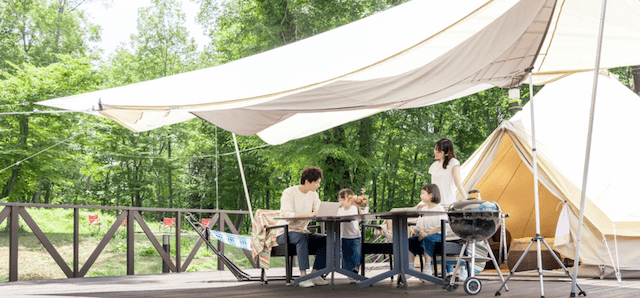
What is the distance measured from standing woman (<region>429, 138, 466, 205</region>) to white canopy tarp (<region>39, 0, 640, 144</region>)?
439mm

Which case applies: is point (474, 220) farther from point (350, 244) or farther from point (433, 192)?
point (350, 244)

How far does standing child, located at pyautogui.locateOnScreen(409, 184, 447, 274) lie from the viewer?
4566mm

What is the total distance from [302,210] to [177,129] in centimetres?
1421

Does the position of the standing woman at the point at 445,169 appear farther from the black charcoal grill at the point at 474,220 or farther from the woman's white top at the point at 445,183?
the black charcoal grill at the point at 474,220

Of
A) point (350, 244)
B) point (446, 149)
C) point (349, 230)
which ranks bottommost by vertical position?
point (350, 244)

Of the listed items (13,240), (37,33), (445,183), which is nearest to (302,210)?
(445,183)

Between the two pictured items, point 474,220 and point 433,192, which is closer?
point 474,220

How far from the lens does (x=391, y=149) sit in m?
13.4

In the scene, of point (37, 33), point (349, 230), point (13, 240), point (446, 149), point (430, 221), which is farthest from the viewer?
point (37, 33)

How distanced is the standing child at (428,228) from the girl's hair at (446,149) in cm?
36

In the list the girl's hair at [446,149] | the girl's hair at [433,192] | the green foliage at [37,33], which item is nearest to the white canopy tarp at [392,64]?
the girl's hair at [446,149]

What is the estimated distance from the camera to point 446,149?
4.84m

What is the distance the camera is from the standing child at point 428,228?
457cm

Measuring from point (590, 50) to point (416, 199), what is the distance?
1257 cm
